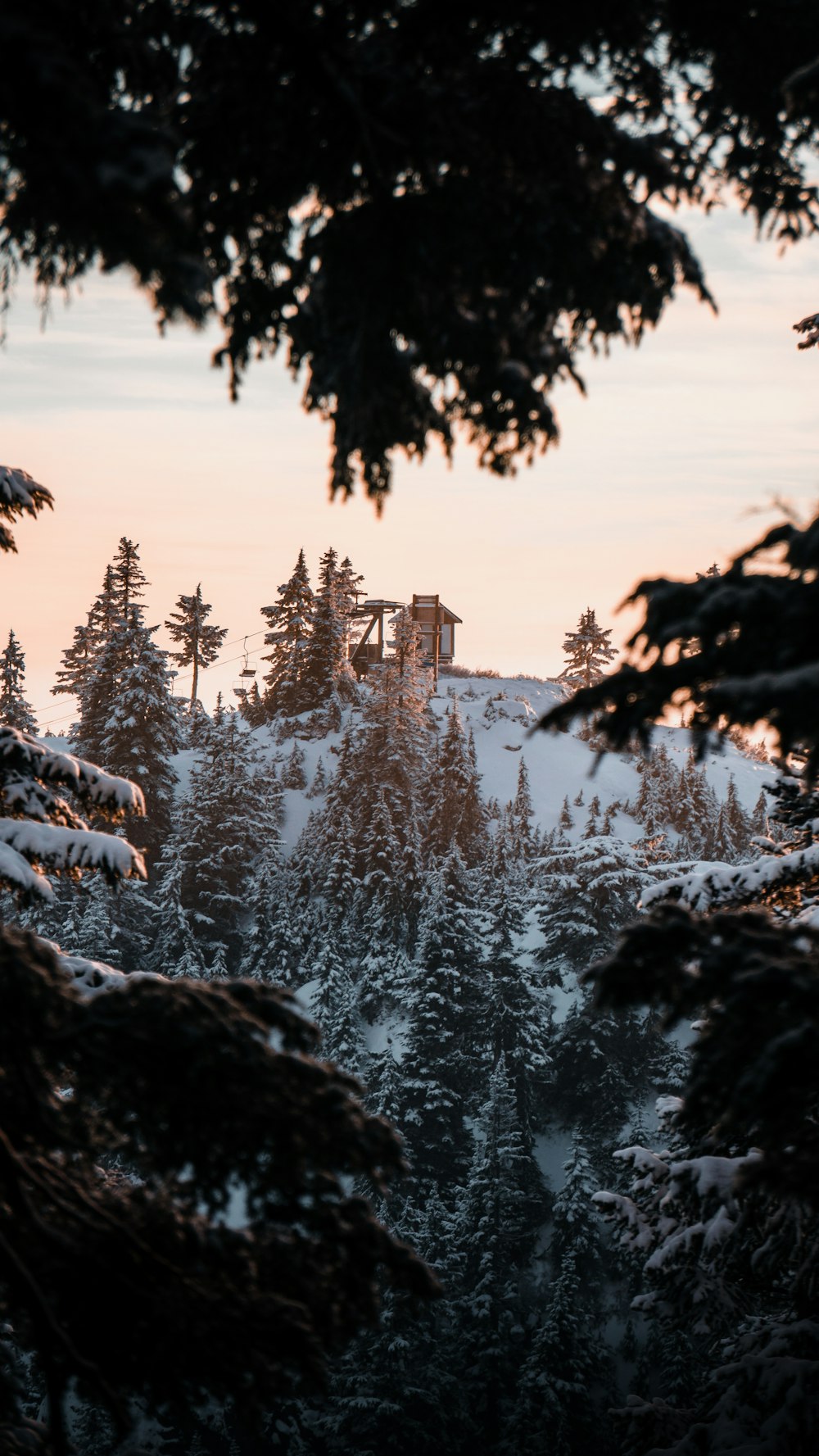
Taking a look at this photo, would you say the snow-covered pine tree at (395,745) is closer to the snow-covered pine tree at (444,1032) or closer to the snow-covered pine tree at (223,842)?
the snow-covered pine tree at (223,842)

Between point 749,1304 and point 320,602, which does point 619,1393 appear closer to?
point 749,1304

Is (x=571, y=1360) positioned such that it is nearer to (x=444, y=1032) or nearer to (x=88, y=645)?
(x=444, y=1032)

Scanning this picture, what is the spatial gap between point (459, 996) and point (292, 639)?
3280 cm

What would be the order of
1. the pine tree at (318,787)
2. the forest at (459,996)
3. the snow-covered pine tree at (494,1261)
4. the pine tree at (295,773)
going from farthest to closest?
1. the pine tree at (295,773)
2. the pine tree at (318,787)
3. the snow-covered pine tree at (494,1261)
4. the forest at (459,996)

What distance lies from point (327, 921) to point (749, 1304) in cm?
3377

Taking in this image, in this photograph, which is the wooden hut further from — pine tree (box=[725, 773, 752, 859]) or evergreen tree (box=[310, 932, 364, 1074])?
evergreen tree (box=[310, 932, 364, 1074])

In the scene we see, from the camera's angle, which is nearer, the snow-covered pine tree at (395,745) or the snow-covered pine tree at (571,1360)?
the snow-covered pine tree at (571,1360)

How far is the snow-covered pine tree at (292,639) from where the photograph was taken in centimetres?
6544

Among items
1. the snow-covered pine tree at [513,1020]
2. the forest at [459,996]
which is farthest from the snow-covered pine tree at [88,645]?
the snow-covered pine tree at [513,1020]

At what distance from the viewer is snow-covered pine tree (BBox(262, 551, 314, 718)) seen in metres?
65.4

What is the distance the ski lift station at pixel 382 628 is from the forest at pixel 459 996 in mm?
9471

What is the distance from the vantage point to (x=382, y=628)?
7700 centimetres

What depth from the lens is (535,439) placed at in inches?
214

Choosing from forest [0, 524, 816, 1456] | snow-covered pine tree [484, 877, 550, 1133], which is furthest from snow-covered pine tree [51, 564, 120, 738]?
snow-covered pine tree [484, 877, 550, 1133]
